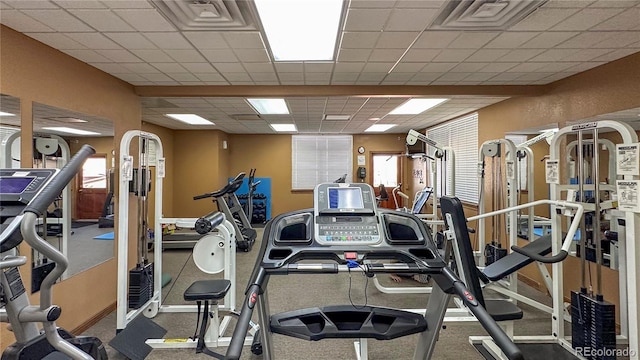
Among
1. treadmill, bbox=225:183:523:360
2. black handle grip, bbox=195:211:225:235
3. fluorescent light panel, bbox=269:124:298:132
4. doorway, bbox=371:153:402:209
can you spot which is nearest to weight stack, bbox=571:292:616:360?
treadmill, bbox=225:183:523:360

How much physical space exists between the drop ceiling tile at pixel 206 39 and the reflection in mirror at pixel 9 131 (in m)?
1.29

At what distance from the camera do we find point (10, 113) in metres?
2.16

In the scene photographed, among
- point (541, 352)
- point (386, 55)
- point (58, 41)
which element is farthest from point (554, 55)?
point (58, 41)

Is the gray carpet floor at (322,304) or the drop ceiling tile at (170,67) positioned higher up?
the drop ceiling tile at (170,67)

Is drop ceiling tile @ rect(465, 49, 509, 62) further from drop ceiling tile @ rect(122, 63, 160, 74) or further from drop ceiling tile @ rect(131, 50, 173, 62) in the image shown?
drop ceiling tile @ rect(122, 63, 160, 74)

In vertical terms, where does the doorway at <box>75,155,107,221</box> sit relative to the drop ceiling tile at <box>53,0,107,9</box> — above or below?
below

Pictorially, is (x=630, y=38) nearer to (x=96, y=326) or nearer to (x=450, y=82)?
(x=450, y=82)

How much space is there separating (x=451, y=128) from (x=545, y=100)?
2.50 meters

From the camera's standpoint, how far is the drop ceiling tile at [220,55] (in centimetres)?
266

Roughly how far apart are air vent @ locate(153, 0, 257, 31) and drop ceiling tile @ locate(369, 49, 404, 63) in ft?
3.58

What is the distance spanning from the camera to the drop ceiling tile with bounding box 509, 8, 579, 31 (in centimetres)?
200

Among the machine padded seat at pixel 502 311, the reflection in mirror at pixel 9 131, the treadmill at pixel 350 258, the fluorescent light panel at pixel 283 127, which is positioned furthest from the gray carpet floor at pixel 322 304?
the fluorescent light panel at pixel 283 127

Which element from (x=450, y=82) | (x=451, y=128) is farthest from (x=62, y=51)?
(x=451, y=128)

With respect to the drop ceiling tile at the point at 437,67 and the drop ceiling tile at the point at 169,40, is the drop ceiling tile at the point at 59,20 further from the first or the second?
the drop ceiling tile at the point at 437,67
